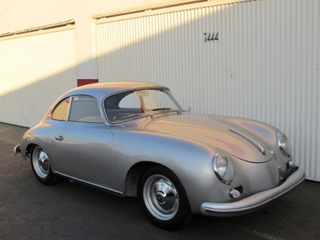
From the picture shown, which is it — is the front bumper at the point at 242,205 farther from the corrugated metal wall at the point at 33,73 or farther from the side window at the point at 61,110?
the corrugated metal wall at the point at 33,73

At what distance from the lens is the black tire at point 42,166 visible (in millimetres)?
5051

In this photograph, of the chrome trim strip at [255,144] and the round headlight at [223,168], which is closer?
the round headlight at [223,168]

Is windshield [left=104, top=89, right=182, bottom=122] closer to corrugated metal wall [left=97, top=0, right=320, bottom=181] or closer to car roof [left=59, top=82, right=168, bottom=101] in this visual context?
car roof [left=59, top=82, right=168, bottom=101]

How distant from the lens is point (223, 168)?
3125 millimetres

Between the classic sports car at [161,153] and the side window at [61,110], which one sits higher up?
the side window at [61,110]

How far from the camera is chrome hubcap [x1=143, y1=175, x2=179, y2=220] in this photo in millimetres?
3445

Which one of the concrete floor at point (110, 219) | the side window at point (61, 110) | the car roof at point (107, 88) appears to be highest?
the car roof at point (107, 88)

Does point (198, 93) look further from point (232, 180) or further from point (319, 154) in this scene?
point (232, 180)

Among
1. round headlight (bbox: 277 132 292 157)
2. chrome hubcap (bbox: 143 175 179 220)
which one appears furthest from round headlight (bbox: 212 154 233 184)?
round headlight (bbox: 277 132 292 157)

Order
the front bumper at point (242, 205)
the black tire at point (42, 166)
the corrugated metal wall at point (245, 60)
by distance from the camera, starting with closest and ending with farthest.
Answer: the front bumper at point (242, 205)
the black tire at point (42, 166)
the corrugated metal wall at point (245, 60)

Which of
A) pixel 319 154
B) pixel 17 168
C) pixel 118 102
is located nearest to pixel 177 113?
pixel 118 102

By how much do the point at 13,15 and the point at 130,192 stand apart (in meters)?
10.00

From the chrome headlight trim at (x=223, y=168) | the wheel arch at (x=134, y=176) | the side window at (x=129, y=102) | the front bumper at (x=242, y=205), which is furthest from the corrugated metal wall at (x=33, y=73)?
the front bumper at (x=242, y=205)

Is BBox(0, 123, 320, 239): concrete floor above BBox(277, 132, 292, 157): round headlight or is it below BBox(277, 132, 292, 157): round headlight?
below
